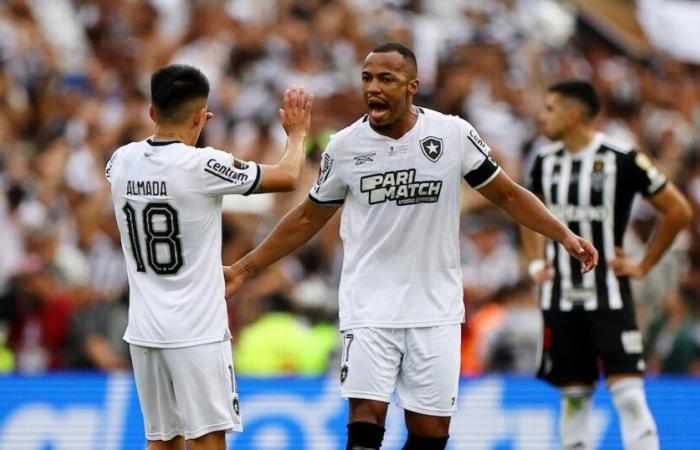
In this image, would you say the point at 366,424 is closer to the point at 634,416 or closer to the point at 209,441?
the point at 209,441

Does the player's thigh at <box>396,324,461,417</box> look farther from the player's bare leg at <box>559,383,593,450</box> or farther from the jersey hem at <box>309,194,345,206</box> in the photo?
the player's bare leg at <box>559,383,593,450</box>

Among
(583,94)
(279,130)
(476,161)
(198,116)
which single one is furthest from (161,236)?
(279,130)

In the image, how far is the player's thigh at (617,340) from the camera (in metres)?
9.65

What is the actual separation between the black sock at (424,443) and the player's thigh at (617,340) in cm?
211

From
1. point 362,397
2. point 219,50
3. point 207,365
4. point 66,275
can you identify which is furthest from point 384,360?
point 219,50

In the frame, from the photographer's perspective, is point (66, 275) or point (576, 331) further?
point (66, 275)

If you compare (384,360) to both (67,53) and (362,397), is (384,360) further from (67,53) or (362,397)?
(67,53)

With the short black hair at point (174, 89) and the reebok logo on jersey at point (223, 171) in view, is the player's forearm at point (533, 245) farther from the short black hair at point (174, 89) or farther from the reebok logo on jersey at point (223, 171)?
the short black hair at point (174, 89)

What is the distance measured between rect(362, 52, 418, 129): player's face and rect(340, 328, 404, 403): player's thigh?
1101 millimetres

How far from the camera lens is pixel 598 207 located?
9.79m

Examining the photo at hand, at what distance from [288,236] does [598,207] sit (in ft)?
8.24

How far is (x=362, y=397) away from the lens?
780 centimetres

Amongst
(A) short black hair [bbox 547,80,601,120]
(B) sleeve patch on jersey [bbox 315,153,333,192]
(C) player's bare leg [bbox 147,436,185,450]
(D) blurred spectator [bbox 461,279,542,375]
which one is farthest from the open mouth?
(D) blurred spectator [bbox 461,279,542,375]

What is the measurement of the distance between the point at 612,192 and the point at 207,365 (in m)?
3.57
